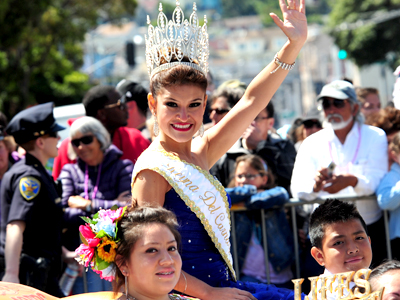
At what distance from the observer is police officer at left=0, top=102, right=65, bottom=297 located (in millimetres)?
3846

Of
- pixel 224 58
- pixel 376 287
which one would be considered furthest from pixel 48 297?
pixel 224 58

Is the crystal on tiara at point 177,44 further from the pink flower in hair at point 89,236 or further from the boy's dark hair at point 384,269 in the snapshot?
the boy's dark hair at point 384,269

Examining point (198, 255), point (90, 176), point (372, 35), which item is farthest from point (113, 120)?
point (372, 35)

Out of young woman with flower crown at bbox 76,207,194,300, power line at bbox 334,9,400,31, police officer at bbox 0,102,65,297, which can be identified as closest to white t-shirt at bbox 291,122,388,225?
police officer at bbox 0,102,65,297

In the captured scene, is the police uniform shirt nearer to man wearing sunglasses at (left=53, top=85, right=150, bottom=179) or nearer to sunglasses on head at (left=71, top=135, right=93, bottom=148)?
sunglasses on head at (left=71, top=135, right=93, bottom=148)

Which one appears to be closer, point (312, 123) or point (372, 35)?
point (312, 123)

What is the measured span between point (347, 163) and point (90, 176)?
195 cm

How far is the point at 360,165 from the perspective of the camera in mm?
4508

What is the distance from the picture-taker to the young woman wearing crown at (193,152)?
8.64 feet

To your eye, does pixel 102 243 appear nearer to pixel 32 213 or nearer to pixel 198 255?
pixel 198 255

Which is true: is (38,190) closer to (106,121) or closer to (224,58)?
(106,121)

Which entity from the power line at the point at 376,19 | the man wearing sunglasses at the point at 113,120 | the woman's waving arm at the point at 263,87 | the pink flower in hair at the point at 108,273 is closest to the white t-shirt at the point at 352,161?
the man wearing sunglasses at the point at 113,120

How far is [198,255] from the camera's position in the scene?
2.73 metres

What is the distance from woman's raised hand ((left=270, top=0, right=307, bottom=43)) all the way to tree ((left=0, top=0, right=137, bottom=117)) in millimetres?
12918
